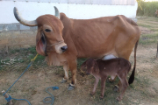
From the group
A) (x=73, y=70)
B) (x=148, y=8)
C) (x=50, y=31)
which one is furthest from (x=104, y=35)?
(x=148, y=8)

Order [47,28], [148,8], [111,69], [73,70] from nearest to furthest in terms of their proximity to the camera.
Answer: [47,28]
[111,69]
[73,70]
[148,8]

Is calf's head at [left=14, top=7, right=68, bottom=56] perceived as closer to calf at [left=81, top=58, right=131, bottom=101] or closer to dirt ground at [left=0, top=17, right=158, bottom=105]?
calf at [left=81, top=58, right=131, bottom=101]

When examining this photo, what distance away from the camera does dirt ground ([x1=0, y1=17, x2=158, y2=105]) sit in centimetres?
290

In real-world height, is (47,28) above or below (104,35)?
above

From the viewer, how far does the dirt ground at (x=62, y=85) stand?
2896 millimetres

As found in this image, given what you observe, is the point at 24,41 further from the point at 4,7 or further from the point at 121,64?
the point at 121,64

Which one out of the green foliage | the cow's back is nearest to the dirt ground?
the cow's back

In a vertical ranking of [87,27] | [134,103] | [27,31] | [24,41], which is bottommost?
[134,103]

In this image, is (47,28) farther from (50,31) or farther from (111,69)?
(111,69)

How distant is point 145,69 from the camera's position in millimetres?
4207

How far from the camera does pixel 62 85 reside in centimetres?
345

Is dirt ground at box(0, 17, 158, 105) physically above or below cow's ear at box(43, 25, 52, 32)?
below

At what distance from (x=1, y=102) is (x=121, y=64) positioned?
2.68 metres

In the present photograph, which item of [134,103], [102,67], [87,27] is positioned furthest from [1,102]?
[134,103]
